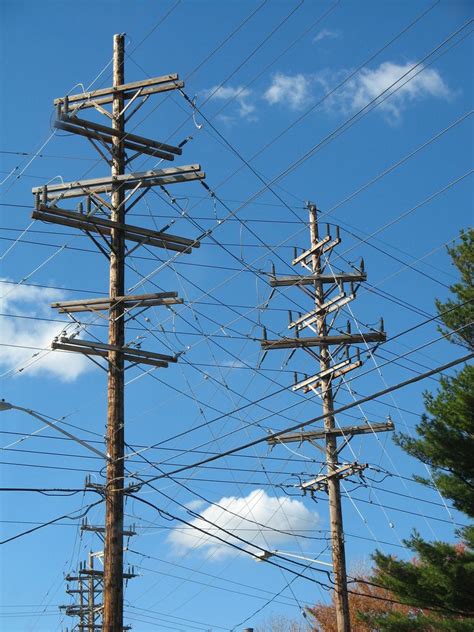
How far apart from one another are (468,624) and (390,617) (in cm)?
365

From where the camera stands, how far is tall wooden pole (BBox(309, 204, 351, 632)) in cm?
2344

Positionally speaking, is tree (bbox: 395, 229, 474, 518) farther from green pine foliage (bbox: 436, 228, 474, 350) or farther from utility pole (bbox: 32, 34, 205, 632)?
utility pole (bbox: 32, 34, 205, 632)

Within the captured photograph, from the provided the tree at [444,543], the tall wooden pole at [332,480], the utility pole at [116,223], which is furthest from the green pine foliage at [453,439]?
the utility pole at [116,223]

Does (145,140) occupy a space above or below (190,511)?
above

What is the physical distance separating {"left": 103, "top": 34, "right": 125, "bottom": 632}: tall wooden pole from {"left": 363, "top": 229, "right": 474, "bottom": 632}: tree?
13544 millimetres

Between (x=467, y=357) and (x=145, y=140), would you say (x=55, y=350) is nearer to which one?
(x=145, y=140)

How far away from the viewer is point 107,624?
15.6 m

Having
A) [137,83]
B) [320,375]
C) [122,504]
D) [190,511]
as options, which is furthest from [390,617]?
[137,83]

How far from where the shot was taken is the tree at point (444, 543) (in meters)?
29.0

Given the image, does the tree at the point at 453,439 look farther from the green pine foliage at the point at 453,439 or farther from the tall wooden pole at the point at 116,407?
the tall wooden pole at the point at 116,407

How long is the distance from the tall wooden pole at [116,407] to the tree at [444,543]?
44.4 ft

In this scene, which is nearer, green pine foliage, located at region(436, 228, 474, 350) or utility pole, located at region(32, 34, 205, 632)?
utility pole, located at region(32, 34, 205, 632)

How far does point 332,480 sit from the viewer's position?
24844mm

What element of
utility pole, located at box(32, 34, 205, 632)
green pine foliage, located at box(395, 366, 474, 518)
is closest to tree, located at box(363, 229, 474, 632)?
green pine foliage, located at box(395, 366, 474, 518)
